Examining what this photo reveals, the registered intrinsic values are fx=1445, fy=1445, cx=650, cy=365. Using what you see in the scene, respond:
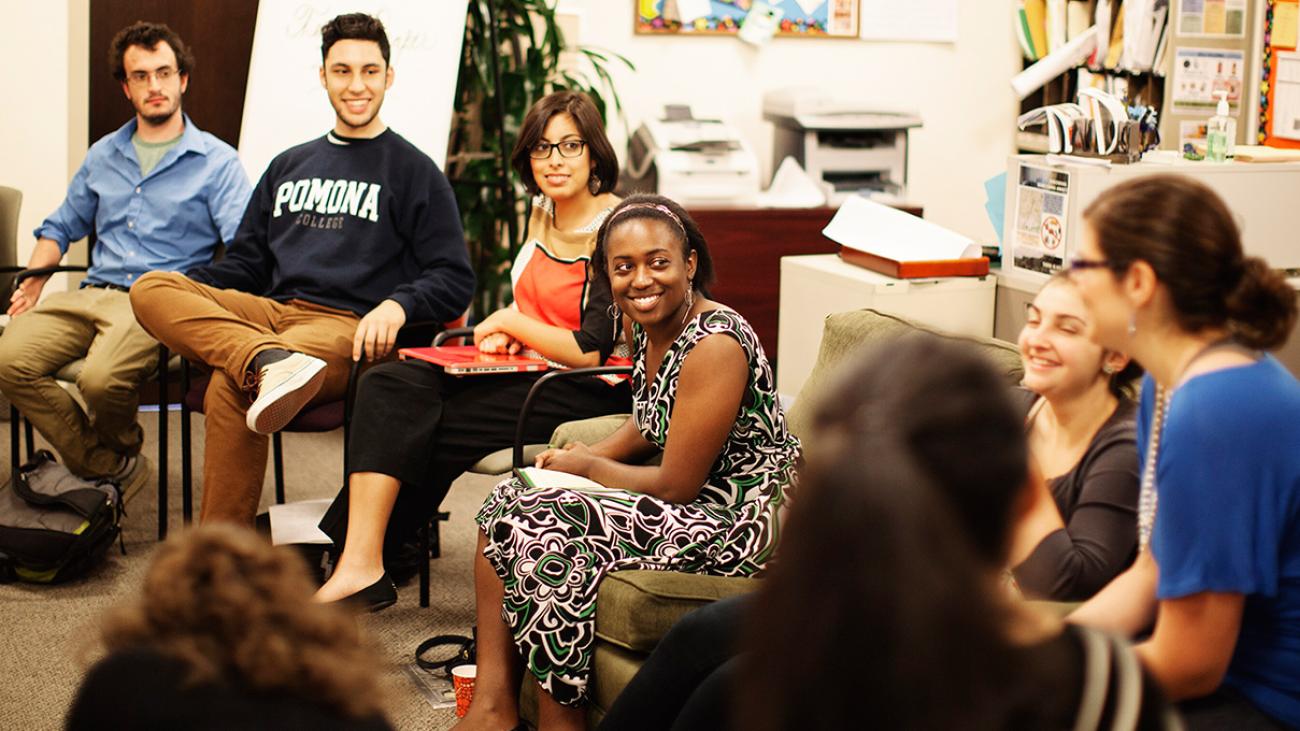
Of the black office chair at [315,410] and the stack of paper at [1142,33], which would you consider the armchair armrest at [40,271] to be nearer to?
the black office chair at [315,410]

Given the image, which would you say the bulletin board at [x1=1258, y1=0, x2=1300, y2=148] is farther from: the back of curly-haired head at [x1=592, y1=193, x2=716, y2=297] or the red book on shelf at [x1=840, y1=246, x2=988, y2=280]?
the back of curly-haired head at [x1=592, y1=193, x2=716, y2=297]

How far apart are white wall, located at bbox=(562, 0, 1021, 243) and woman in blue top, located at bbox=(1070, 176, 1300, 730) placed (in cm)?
371

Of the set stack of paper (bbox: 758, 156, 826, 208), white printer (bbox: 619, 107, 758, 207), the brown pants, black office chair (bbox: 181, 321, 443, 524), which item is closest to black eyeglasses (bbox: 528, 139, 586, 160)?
black office chair (bbox: 181, 321, 443, 524)

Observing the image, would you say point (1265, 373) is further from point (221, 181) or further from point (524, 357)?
point (221, 181)

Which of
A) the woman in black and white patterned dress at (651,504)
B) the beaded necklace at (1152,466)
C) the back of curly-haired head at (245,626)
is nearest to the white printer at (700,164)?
the woman in black and white patterned dress at (651,504)

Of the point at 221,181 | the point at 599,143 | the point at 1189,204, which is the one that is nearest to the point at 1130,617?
the point at 1189,204

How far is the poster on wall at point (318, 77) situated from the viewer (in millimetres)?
4367

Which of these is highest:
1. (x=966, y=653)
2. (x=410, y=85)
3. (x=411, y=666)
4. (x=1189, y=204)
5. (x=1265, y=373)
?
(x=410, y=85)

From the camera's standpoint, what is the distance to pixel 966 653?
0.98 m

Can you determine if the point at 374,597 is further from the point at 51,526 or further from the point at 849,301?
the point at 849,301

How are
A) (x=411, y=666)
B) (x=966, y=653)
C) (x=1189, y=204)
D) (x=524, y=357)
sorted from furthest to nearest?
(x=524, y=357) → (x=411, y=666) → (x=1189, y=204) → (x=966, y=653)

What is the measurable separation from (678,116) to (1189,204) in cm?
364

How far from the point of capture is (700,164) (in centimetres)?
481

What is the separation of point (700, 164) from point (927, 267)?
1.73m
